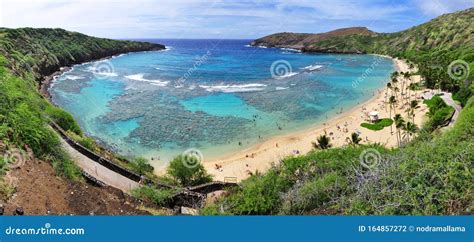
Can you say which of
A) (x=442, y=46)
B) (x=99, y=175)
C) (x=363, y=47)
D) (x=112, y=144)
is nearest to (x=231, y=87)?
(x=112, y=144)

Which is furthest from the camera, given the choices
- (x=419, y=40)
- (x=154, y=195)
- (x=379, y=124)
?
(x=419, y=40)

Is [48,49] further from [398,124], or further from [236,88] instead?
[398,124]

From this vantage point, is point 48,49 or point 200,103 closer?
point 200,103

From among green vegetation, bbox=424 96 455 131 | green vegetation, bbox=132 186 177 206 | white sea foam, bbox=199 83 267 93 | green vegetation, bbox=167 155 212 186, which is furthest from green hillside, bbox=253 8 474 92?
green vegetation, bbox=132 186 177 206

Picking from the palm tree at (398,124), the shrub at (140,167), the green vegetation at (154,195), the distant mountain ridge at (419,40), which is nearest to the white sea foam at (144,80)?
the shrub at (140,167)

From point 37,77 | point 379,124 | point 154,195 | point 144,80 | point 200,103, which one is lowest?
point 154,195

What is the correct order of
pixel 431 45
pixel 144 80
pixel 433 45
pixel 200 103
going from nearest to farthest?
pixel 200 103
pixel 144 80
pixel 433 45
pixel 431 45

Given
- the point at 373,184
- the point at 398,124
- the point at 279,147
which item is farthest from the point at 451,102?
the point at 373,184
